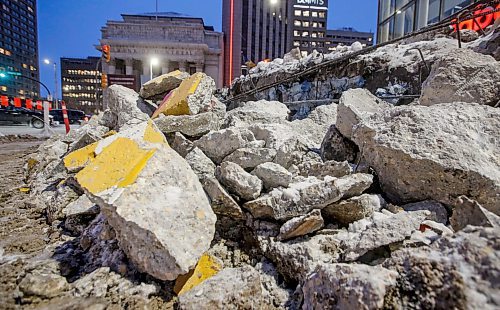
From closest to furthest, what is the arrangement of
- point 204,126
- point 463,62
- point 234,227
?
point 234,227
point 463,62
point 204,126

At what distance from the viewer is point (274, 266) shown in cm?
187

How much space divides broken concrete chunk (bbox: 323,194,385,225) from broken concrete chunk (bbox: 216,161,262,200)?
523 millimetres

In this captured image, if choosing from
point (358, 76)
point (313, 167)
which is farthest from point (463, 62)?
point (358, 76)

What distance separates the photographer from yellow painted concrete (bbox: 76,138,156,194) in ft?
5.62

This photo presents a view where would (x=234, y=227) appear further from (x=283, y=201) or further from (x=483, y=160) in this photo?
(x=483, y=160)

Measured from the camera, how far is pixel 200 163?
2508 millimetres

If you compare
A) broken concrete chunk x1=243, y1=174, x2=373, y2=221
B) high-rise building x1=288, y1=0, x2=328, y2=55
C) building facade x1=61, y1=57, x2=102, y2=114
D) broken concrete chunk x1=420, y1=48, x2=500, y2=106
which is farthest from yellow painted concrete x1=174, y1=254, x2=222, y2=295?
building facade x1=61, y1=57, x2=102, y2=114

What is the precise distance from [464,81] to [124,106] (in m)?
4.02

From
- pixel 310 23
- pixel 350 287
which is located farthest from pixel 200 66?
pixel 310 23

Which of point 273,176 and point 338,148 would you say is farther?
point 338,148

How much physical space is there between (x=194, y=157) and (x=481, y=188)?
2.10m

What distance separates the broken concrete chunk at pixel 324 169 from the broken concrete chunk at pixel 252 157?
0.30m

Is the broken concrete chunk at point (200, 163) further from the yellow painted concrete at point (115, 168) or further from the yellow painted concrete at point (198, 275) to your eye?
the yellow painted concrete at point (198, 275)

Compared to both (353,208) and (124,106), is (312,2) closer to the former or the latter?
(124,106)
